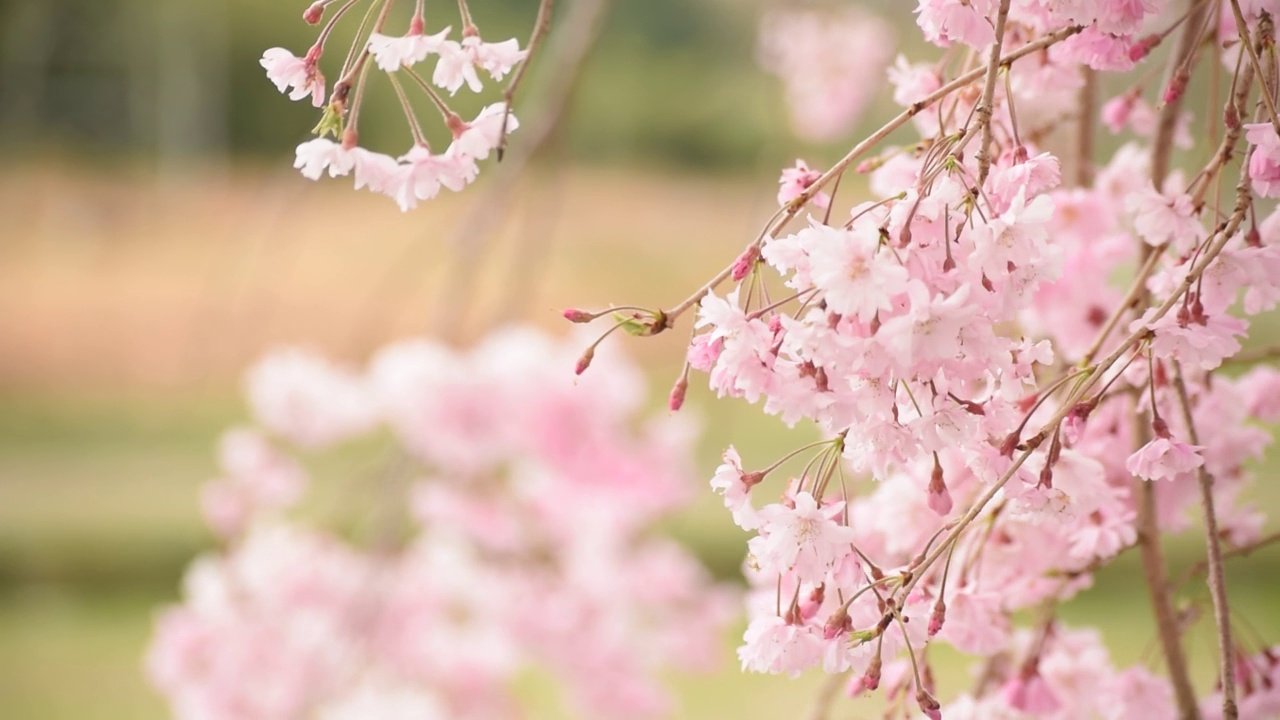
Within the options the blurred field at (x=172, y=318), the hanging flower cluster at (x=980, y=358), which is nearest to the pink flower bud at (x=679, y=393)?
the hanging flower cluster at (x=980, y=358)

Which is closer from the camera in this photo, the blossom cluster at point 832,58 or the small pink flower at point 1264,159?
the small pink flower at point 1264,159

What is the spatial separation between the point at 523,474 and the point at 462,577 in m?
0.12

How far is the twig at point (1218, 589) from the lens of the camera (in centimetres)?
27

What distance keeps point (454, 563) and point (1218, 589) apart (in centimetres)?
94

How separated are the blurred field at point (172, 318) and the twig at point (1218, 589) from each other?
1731 mm

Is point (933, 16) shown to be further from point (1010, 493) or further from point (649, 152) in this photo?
point (649, 152)

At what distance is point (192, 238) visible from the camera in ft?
7.59

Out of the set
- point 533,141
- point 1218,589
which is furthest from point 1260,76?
point 533,141

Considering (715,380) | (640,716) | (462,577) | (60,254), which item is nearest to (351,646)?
(462,577)

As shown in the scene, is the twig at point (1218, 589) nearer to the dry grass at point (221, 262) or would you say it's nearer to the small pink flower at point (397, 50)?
the small pink flower at point (397, 50)

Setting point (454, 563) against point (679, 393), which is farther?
point (454, 563)

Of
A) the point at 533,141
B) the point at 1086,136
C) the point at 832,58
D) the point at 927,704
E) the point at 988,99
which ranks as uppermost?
the point at 832,58

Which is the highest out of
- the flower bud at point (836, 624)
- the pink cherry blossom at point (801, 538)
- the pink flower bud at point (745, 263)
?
the pink flower bud at point (745, 263)

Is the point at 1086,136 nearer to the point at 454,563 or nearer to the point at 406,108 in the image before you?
the point at 406,108
